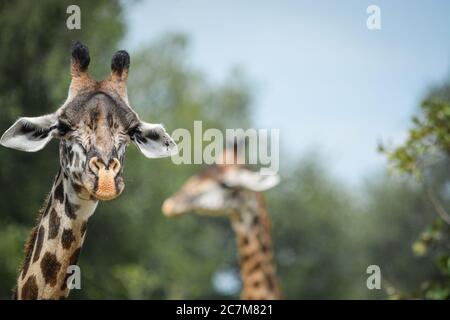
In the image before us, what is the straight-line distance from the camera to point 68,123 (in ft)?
16.4

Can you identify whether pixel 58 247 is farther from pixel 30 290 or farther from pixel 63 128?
pixel 63 128

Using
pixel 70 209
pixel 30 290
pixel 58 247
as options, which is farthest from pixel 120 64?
pixel 30 290

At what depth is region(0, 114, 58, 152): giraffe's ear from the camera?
16.2ft

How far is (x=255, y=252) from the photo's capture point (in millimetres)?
9797

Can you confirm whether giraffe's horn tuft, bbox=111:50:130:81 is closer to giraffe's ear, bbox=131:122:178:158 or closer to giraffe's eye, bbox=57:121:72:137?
giraffe's ear, bbox=131:122:178:158

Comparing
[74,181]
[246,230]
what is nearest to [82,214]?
[74,181]

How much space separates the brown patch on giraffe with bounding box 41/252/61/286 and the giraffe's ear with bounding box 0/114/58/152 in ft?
2.31

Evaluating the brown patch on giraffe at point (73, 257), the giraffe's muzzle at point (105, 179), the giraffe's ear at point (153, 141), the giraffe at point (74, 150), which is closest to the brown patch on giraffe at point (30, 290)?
the giraffe at point (74, 150)

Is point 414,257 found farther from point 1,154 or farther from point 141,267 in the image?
point 1,154

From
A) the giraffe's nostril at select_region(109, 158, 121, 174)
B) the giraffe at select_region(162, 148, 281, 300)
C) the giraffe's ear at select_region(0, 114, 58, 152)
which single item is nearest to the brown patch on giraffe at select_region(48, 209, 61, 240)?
the giraffe's ear at select_region(0, 114, 58, 152)

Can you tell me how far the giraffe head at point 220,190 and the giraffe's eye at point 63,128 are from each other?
5062 mm

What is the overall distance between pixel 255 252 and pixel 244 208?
68 centimetres

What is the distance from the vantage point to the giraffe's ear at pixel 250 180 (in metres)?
9.89

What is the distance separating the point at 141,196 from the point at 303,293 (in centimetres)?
745
